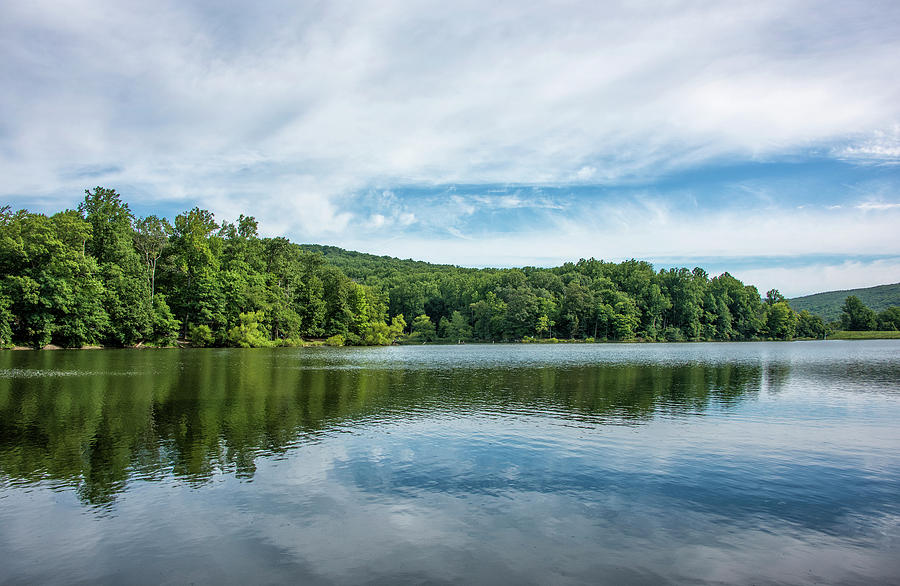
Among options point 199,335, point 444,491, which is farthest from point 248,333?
point 444,491

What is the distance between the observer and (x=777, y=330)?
161375 mm

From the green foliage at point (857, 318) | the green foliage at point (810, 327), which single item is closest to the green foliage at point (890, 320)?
the green foliage at point (857, 318)

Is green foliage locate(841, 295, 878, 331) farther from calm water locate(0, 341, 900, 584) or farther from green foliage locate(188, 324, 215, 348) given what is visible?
green foliage locate(188, 324, 215, 348)

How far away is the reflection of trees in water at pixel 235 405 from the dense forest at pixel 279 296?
27.7 m

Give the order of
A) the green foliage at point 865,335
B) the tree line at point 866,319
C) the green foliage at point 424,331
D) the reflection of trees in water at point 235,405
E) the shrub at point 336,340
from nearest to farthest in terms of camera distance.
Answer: the reflection of trees in water at point 235,405 < the shrub at point 336,340 < the green foliage at point 424,331 < the green foliage at point 865,335 < the tree line at point 866,319

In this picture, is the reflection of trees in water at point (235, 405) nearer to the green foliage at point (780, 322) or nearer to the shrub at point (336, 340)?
the shrub at point (336, 340)

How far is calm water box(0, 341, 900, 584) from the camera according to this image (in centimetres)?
856

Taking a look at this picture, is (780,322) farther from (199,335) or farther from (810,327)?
(199,335)

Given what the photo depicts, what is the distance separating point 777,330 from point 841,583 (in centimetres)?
18011

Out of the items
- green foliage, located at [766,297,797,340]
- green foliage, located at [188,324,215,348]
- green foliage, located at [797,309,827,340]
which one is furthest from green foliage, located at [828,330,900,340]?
green foliage, located at [188,324,215,348]

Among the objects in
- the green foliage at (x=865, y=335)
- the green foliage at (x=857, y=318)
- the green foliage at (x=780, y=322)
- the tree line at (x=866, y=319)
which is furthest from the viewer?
the green foliage at (x=857, y=318)

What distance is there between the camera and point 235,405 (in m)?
23.5

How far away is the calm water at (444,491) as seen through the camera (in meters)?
8.56

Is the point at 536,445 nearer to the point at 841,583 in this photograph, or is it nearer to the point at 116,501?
the point at 841,583
